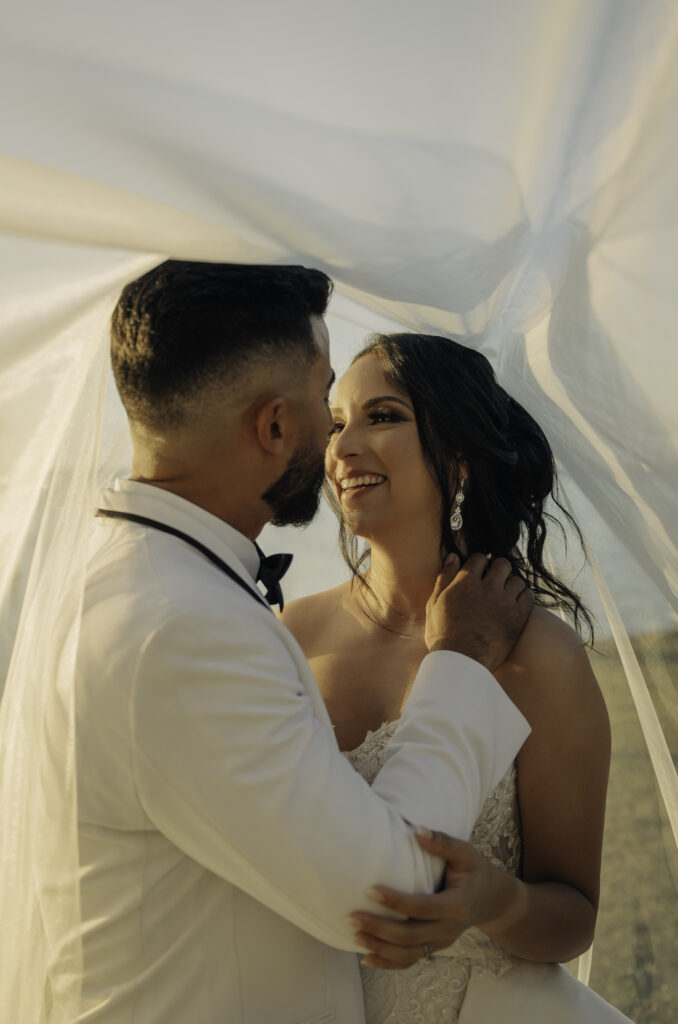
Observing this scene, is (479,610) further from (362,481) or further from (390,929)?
(390,929)

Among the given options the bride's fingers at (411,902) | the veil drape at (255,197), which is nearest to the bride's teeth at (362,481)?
the veil drape at (255,197)

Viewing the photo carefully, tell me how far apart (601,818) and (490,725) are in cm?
80

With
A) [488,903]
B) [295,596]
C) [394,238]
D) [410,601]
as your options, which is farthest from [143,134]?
[295,596]

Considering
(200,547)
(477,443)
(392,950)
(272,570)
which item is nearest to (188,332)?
(200,547)

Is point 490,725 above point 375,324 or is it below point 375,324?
below

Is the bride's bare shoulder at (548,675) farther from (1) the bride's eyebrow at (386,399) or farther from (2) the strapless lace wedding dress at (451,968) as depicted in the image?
(1) the bride's eyebrow at (386,399)

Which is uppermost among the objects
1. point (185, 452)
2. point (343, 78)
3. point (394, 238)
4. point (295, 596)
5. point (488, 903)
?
point (343, 78)

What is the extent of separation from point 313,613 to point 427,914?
1.63 meters

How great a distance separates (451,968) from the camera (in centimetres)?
237

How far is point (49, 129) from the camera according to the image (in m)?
1.39

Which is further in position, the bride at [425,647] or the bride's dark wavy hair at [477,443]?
the bride's dark wavy hair at [477,443]

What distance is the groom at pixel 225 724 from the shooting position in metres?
1.52

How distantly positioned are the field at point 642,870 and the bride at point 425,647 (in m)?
0.33

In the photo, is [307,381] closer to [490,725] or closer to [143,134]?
[143,134]
